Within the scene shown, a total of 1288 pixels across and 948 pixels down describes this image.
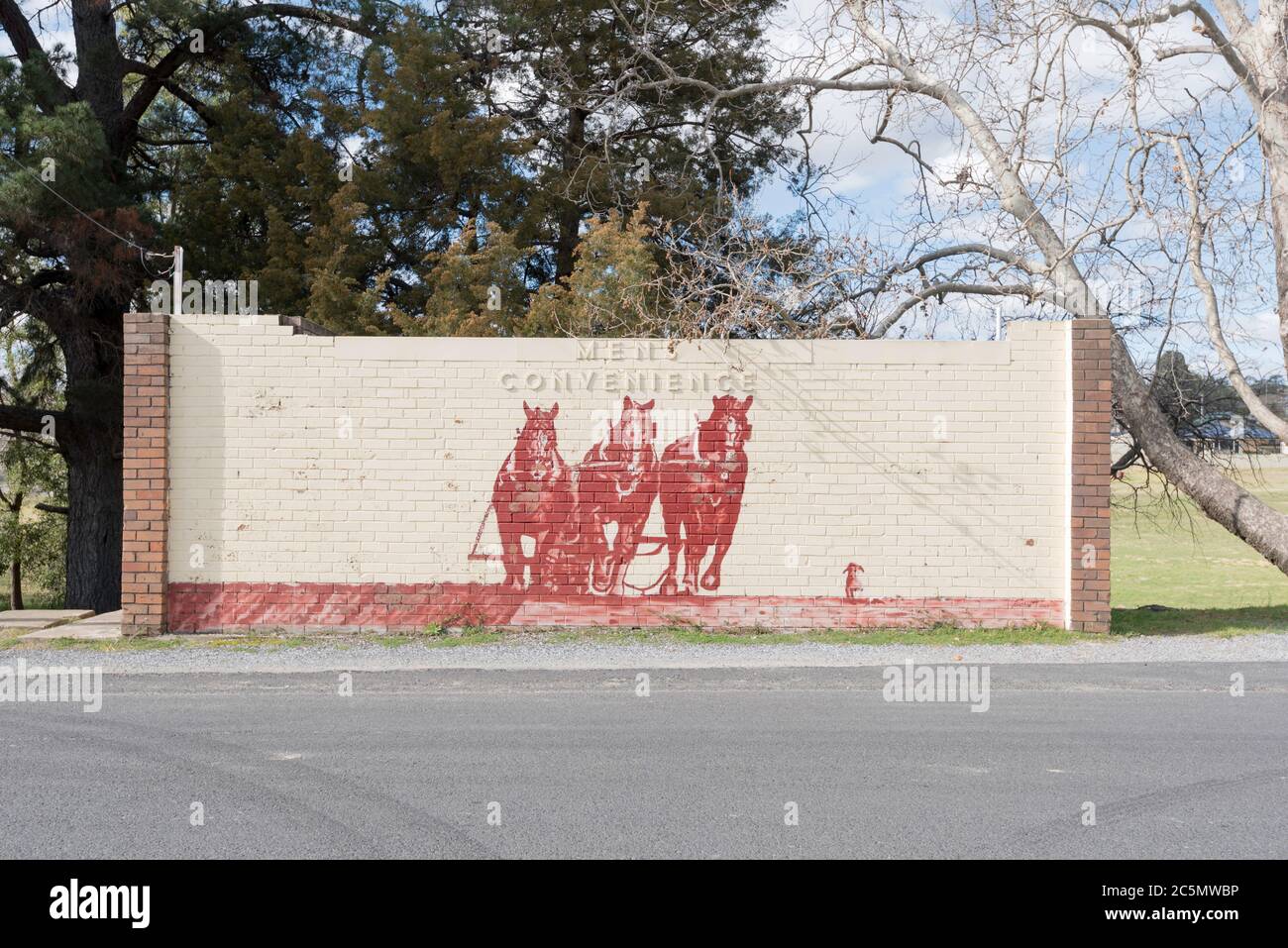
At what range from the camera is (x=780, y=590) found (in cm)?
1077

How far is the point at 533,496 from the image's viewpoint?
10.8 meters

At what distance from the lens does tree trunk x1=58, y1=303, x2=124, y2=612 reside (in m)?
18.8

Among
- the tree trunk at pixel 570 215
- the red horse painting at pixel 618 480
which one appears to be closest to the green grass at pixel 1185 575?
the red horse painting at pixel 618 480

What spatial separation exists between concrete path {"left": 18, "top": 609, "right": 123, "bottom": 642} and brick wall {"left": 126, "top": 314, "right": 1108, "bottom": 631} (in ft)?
2.61

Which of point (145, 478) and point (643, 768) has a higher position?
point (145, 478)

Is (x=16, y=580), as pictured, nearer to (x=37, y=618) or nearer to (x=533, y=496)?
(x=37, y=618)

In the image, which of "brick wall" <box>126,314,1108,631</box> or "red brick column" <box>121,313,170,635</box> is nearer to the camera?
"red brick column" <box>121,313,170,635</box>

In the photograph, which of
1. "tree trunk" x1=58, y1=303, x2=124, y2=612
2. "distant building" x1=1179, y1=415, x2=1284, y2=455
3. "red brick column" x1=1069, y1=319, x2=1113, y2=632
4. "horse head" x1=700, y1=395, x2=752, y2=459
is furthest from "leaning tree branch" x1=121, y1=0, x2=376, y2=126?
"distant building" x1=1179, y1=415, x2=1284, y2=455

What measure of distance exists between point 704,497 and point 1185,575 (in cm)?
1738

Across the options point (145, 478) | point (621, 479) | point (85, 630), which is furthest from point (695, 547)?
point (85, 630)

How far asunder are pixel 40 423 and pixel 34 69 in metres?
6.23

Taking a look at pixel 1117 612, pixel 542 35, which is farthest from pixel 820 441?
pixel 542 35

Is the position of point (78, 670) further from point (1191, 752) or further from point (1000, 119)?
point (1000, 119)

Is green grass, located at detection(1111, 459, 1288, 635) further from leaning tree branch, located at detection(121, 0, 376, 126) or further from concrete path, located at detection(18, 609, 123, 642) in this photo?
leaning tree branch, located at detection(121, 0, 376, 126)
